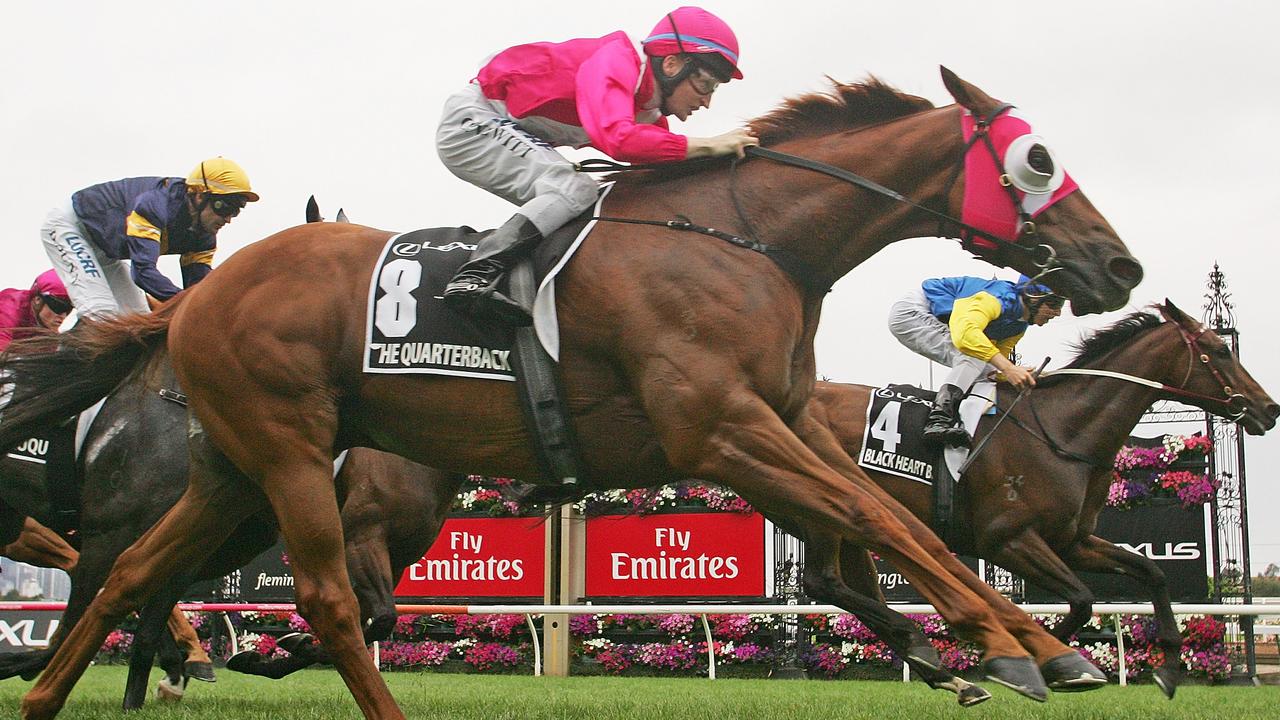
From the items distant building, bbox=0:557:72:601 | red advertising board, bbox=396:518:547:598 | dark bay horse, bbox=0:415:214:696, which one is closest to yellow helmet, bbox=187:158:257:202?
dark bay horse, bbox=0:415:214:696

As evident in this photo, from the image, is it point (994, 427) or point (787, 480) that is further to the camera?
point (994, 427)

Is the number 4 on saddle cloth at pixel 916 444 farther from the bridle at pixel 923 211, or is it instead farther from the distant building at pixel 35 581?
the distant building at pixel 35 581

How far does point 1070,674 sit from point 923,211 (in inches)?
59.0

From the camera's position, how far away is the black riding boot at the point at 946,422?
6832 millimetres

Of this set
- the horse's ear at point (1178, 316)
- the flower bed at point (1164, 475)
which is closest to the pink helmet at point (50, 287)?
the horse's ear at point (1178, 316)

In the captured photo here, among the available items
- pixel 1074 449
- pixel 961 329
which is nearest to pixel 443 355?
pixel 961 329

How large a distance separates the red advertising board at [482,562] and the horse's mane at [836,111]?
8229 millimetres

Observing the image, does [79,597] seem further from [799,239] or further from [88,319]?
[799,239]

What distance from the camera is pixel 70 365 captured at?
500 centimetres

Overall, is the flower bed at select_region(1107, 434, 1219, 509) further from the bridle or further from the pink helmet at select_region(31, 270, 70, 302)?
the pink helmet at select_region(31, 270, 70, 302)

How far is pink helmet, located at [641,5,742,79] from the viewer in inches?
161

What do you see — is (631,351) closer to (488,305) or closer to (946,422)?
(488,305)

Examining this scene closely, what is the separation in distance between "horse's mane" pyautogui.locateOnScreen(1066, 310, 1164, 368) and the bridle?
369 cm

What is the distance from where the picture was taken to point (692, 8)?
4.12 m
